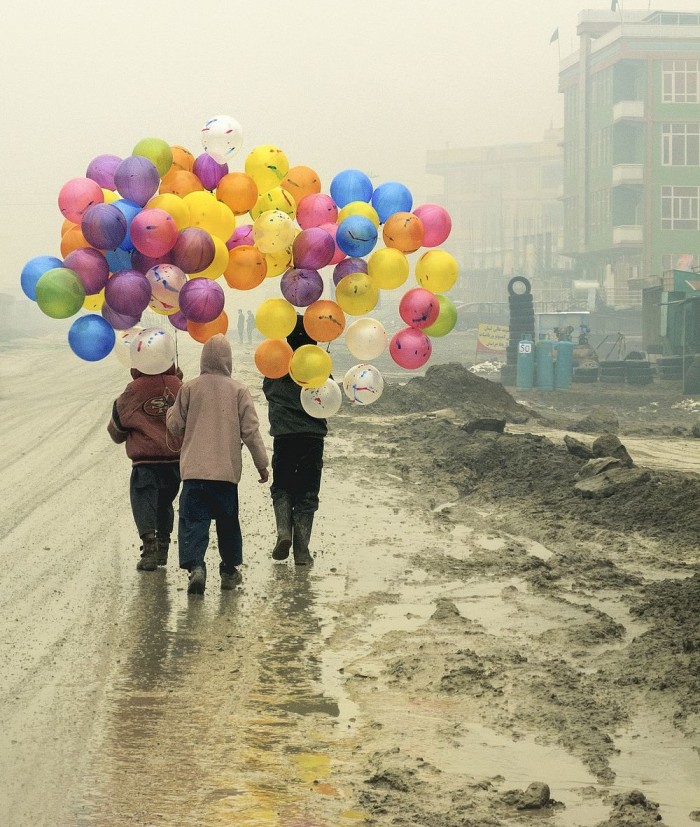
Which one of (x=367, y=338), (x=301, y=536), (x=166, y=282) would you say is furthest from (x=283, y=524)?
(x=166, y=282)

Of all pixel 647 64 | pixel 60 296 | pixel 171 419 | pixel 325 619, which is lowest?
pixel 325 619

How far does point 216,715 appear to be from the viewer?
6.34m

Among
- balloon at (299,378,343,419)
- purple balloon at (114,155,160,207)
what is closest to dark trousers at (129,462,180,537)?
balloon at (299,378,343,419)

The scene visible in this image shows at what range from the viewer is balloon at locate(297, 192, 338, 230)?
29.5ft

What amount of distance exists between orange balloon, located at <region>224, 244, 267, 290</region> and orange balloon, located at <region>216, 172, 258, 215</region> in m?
0.32

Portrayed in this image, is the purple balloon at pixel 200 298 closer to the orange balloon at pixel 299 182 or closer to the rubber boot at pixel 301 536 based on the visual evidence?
the orange balloon at pixel 299 182

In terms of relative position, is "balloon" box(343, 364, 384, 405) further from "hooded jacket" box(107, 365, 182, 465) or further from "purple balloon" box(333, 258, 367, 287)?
"hooded jacket" box(107, 365, 182, 465)

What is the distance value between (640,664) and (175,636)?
268 cm

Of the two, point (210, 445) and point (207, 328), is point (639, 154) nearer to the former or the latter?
point (207, 328)

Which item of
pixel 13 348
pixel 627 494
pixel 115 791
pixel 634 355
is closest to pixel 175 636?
pixel 115 791

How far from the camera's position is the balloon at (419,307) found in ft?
30.2

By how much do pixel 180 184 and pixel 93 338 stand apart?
1.18 meters

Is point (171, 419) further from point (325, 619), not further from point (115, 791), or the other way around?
point (115, 791)

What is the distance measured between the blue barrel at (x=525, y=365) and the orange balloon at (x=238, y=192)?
2458cm
